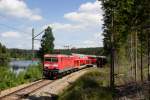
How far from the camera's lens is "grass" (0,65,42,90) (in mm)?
34566

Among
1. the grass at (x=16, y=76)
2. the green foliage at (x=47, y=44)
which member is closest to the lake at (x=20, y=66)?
the grass at (x=16, y=76)

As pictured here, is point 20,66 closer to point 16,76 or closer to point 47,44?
point 47,44

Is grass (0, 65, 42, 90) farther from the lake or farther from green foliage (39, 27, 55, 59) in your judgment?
green foliage (39, 27, 55, 59)

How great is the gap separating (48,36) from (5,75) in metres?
84.9

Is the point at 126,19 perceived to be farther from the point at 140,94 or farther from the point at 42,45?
the point at 42,45

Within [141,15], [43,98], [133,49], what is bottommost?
[43,98]

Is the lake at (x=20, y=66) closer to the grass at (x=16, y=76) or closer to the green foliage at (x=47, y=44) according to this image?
the grass at (x=16, y=76)

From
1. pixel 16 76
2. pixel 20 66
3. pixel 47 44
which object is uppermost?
pixel 47 44

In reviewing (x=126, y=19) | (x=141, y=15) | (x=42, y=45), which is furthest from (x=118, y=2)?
(x=42, y=45)

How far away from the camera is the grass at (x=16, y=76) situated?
34566 millimetres

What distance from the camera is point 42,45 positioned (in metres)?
117

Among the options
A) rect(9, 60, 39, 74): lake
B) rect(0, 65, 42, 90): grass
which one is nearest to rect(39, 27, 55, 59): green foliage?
rect(9, 60, 39, 74): lake

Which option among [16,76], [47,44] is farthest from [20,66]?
[16,76]

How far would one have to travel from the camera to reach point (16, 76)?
3931cm
